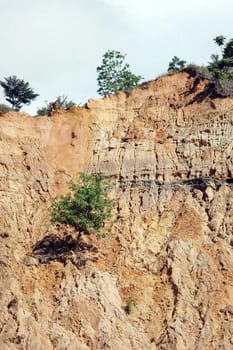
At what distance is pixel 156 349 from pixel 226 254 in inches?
188

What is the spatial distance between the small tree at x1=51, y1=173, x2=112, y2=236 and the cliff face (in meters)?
0.91

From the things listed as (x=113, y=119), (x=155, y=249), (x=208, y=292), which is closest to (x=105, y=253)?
(x=155, y=249)

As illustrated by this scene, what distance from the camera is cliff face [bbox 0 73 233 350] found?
2989cm

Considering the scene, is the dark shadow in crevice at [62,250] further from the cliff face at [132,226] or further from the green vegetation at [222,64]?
the green vegetation at [222,64]

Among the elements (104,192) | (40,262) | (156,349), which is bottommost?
(156,349)

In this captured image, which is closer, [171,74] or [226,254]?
[226,254]

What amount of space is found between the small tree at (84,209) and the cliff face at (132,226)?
35.9 inches

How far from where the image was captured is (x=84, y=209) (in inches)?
1312

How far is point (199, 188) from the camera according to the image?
1378 inches

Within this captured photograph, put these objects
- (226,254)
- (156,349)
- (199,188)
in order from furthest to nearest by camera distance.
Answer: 1. (199,188)
2. (226,254)
3. (156,349)

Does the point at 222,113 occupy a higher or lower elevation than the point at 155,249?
higher

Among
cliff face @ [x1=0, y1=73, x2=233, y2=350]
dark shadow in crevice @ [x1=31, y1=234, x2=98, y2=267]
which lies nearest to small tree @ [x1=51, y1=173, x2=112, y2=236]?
dark shadow in crevice @ [x1=31, y1=234, x2=98, y2=267]

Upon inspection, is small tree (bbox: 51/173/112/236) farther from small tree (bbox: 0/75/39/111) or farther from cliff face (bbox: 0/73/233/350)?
small tree (bbox: 0/75/39/111)

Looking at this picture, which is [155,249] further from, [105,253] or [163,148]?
[163,148]
